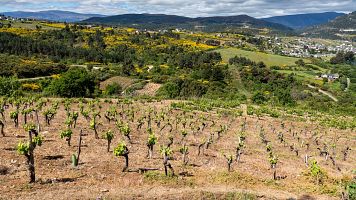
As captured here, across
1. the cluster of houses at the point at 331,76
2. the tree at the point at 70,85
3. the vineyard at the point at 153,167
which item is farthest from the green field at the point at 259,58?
the vineyard at the point at 153,167

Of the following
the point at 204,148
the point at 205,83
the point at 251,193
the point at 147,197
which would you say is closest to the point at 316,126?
the point at 204,148

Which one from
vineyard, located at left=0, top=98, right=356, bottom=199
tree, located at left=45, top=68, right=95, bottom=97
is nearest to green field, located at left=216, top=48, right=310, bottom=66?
tree, located at left=45, top=68, right=95, bottom=97

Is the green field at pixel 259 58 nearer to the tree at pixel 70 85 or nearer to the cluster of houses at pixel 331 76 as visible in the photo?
the cluster of houses at pixel 331 76

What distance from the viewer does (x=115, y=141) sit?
82.6ft

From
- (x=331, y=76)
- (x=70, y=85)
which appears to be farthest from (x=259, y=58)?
(x=70, y=85)

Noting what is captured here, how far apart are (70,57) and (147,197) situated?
4604 inches

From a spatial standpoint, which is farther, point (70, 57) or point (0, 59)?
point (70, 57)

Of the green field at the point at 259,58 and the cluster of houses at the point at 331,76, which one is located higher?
the green field at the point at 259,58

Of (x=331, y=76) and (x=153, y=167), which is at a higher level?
(x=153, y=167)

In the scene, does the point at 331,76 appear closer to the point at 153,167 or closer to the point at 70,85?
the point at 70,85

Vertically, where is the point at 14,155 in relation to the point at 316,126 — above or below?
above

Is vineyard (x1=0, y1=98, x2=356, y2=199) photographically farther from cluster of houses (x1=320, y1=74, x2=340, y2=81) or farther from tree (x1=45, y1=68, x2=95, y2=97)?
cluster of houses (x1=320, y1=74, x2=340, y2=81)

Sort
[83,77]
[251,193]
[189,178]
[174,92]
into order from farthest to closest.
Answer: [174,92] < [83,77] < [189,178] < [251,193]

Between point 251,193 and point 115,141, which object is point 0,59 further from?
point 251,193
